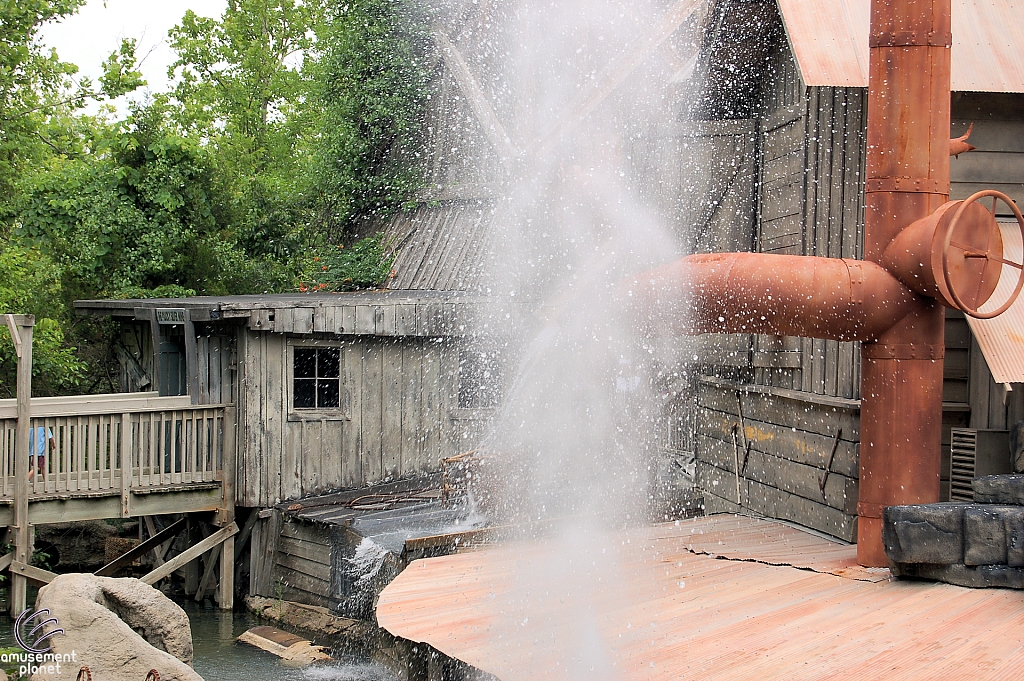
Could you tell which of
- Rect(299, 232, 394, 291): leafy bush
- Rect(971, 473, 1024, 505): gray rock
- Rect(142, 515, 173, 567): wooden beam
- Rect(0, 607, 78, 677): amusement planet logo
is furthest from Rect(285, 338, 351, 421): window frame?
Rect(971, 473, 1024, 505): gray rock

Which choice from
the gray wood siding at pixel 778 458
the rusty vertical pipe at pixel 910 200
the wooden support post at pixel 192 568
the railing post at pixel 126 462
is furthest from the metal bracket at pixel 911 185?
the wooden support post at pixel 192 568

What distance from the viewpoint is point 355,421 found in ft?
50.2

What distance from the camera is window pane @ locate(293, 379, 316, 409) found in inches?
599

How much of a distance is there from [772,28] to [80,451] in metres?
9.73

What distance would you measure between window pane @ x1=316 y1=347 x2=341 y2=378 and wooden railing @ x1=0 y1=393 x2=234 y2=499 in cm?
135

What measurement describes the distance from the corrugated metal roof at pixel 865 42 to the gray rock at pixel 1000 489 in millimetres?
2556

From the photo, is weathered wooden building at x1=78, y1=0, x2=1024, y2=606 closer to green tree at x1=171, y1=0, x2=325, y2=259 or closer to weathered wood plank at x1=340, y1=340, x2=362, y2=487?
weathered wood plank at x1=340, y1=340, x2=362, y2=487

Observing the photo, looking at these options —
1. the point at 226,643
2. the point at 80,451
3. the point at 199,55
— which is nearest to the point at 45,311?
the point at 80,451

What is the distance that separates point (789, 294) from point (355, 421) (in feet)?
33.1

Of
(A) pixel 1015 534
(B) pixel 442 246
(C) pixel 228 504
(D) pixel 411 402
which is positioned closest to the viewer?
(A) pixel 1015 534

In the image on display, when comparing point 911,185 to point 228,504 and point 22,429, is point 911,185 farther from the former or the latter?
point 228,504


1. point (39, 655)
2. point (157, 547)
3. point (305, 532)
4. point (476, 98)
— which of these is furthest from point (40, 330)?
Result: point (39, 655)

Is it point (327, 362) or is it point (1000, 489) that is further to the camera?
point (327, 362)

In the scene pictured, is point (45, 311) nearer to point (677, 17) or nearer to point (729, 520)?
point (677, 17)
